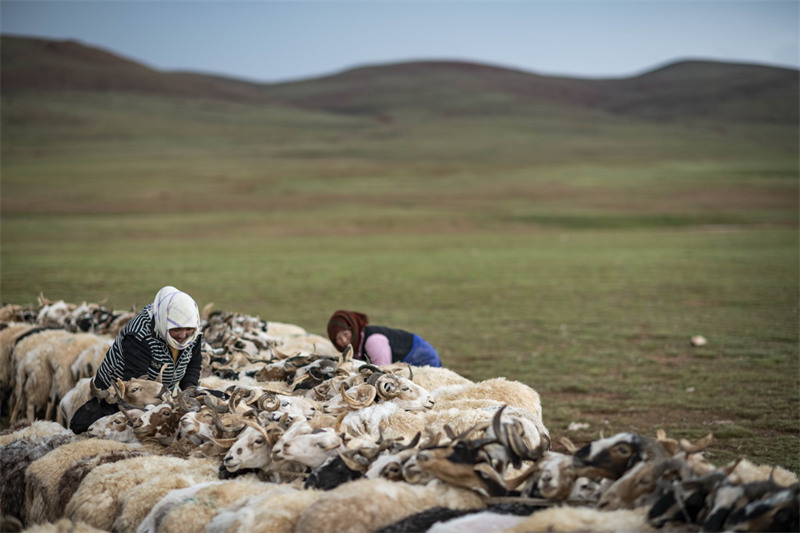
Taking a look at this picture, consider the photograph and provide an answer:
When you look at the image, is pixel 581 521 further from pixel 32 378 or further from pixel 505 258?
pixel 505 258

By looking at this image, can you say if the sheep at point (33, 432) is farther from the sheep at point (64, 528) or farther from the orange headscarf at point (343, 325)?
the orange headscarf at point (343, 325)

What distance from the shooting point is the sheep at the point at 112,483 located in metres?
3.40

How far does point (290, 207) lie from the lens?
135ft

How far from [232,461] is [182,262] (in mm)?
18914

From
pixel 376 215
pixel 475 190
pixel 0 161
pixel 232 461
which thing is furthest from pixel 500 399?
pixel 0 161

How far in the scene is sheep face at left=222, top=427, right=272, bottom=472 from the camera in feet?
11.8

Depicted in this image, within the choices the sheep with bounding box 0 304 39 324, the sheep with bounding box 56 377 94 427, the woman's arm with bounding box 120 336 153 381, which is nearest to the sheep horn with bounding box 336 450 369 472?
the woman's arm with bounding box 120 336 153 381

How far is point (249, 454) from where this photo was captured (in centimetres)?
362

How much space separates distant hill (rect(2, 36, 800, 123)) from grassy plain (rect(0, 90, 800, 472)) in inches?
2736

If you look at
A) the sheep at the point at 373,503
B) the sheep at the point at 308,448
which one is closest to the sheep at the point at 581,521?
the sheep at the point at 373,503

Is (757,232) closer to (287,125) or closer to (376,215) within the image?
(376,215)

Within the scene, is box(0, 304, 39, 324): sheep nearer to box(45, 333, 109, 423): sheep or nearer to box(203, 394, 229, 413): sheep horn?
box(45, 333, 109, 423): sheep

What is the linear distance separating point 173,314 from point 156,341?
0.30 meters

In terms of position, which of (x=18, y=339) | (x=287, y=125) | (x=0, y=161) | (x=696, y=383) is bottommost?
(x=696, y=383)
